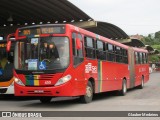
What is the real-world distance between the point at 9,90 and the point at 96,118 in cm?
766

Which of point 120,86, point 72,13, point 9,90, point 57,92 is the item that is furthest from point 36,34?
point 72,13

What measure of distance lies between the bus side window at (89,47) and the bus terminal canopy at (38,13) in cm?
934

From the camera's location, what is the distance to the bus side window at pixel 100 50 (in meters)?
17.3

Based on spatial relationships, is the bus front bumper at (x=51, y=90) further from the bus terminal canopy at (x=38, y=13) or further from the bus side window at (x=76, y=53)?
the bus terminal canopy at (x=38, y=13)

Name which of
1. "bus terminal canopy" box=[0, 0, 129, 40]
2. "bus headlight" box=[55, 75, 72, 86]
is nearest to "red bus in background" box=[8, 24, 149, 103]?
"bus headlight" box=[55, 75, 72, 86]

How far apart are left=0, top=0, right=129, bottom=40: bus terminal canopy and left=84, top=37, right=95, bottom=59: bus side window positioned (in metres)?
9.34

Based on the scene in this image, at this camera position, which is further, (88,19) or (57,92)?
(88,19)

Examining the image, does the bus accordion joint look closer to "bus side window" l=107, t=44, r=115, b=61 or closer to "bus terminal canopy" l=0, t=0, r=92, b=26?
"bus side window" l=107, t=44, r=115, b=61

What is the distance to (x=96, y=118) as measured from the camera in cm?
1123

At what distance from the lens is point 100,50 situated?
17688mm

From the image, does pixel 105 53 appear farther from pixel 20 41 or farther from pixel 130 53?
pixel 130 53

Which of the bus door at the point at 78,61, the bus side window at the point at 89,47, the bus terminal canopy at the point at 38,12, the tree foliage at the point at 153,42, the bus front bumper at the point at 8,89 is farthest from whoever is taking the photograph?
the tree foliage at the point at 153,42

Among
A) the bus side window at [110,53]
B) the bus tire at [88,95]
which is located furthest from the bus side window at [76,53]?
the bus side window at [110,53]

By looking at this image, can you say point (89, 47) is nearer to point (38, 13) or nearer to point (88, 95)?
point (88, 95)
